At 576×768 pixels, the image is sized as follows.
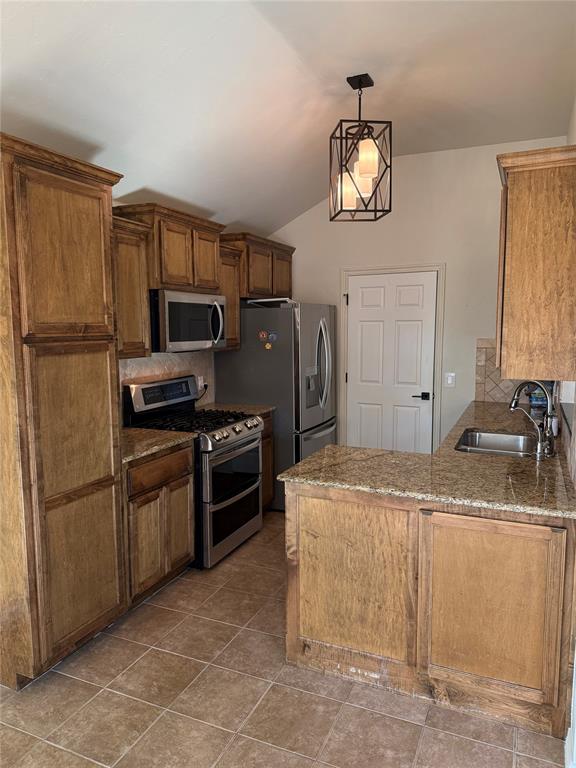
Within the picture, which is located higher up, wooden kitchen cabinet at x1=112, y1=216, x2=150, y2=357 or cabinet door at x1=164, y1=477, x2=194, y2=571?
wooden kitchen cabinet at x1=112, y1=216, x2=150, y2=357

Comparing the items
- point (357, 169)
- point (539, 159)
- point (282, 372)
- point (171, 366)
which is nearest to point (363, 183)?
point (357, 169)

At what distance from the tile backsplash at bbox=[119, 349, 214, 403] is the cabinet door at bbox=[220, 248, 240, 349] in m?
0.27

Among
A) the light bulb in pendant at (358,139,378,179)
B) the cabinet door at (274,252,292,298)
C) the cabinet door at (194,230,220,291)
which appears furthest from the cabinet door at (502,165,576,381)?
the cabinet door at (274,252,292,298)

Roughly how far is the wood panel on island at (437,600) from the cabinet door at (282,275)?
110 inches

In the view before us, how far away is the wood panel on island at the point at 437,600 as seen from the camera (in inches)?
78.0

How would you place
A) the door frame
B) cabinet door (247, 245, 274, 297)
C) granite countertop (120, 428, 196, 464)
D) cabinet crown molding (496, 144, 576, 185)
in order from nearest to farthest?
cabinet crown molding (496, 144, 576, 185) → granite countertop (120, 428, 196, 464) → cabinet door (247, 245, 274, 297) → the door frame

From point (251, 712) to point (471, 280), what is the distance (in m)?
3.56

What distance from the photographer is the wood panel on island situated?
198 centimetres

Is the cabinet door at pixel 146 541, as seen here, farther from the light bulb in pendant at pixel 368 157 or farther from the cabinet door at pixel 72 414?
the light bulb in pendant at pixel 368 157

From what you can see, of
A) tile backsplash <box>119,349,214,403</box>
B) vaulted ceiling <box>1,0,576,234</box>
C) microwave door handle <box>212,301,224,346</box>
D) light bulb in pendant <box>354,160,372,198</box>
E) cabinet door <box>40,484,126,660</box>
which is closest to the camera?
vaulted ceiling <box>1,0,576,234</box>

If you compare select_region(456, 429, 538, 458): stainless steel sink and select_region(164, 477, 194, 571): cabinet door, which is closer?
select_region(164, 477, 194, 571): cabinet door

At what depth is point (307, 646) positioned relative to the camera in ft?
7.85

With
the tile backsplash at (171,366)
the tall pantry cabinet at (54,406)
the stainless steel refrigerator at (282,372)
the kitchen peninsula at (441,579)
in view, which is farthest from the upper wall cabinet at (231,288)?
the kitchen peninsula at (441,579)

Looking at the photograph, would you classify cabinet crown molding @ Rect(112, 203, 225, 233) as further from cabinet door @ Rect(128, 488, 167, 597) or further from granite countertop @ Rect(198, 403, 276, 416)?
cabinet door @ Rect(128, 488, 167, 597)
